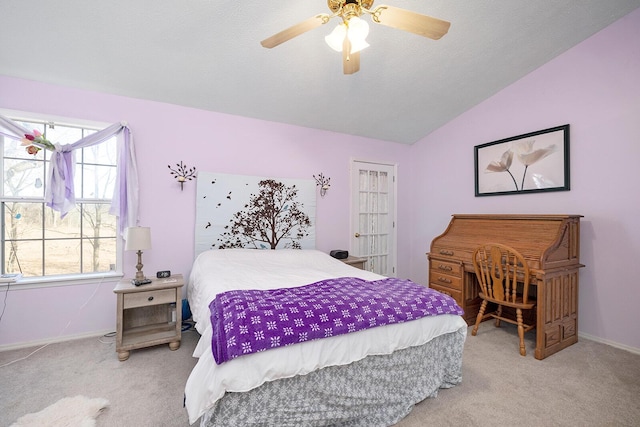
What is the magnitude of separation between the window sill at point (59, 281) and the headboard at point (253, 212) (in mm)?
793

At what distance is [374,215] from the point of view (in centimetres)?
414

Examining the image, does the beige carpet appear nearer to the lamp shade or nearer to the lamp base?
the lamp base

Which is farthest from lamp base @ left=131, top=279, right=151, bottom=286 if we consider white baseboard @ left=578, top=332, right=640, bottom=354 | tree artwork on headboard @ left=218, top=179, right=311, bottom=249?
white baseboard @ left=578, top=332, right=640, bottom=354

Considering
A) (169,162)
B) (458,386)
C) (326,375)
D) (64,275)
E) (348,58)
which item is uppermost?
(348,58)

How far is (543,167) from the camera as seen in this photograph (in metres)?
2.94

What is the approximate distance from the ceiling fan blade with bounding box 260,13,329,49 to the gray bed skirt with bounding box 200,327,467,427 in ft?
5.95

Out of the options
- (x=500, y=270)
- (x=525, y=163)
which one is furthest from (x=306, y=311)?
(x=525, y=163)

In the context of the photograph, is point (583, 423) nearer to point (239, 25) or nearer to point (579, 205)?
point (579, 205)

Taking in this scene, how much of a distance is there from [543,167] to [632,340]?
5.57 feet

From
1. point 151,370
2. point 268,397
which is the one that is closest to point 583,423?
point 268,397

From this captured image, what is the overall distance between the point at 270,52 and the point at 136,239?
1954 millimetres

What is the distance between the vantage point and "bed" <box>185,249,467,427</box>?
47.2 inches

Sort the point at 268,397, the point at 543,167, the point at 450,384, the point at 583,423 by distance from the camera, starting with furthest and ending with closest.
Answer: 1. the point at 543,167
2. the point at 450,384
3. the point at 583,423
4. the point at 268,397

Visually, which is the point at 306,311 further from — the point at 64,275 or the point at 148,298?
the point at 64,275
